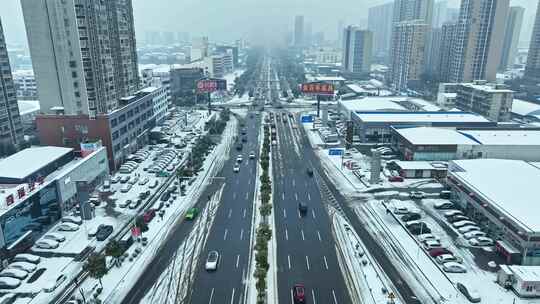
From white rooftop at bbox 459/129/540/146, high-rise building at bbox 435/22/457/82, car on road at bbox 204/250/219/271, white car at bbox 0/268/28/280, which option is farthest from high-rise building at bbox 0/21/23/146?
high-rise building at bbox 435/22/457/82

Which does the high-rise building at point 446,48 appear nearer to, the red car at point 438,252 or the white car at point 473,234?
the white car at point 473,234

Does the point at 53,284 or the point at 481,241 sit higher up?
the point at 481,241

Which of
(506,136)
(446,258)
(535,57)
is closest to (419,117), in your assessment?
(506,136)

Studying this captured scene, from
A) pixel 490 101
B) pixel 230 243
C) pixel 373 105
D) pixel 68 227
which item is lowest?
pixel 230 243

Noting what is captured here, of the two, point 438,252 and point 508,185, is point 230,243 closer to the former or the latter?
point 438,252

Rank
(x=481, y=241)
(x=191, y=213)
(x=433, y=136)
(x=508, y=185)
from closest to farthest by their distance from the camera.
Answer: (x=481, y=241)
(x=508, y=185)
(x=191, y=213)
(x=433, y=136)

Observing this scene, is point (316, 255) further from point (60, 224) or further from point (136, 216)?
point (60, 224)

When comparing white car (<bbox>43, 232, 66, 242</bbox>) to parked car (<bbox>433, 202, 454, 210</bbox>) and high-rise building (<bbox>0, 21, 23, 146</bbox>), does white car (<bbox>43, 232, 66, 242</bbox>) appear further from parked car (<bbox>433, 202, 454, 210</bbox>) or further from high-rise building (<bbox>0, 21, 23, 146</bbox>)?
parked car (<bbox>433, 202, 454, 210</bbox>)
